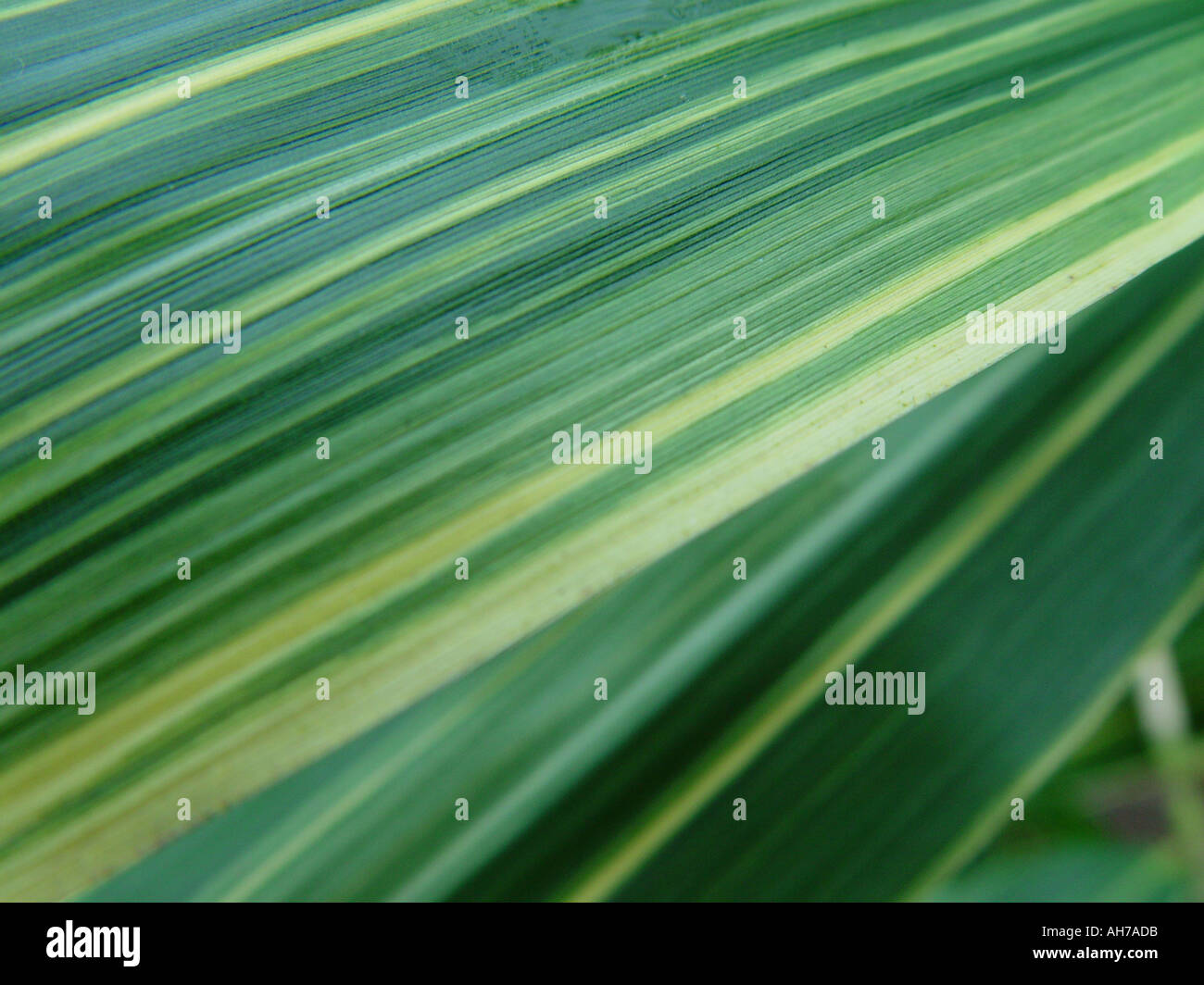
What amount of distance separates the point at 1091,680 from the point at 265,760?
0.42 meters

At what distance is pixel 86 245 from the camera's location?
0.28 meters

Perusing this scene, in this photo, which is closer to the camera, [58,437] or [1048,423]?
[58,437]

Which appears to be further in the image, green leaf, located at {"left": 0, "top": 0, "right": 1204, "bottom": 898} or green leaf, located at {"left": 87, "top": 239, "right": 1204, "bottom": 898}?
green leaf, located at {"left": 87, "top": 239, "right": 1204, "bottom": 898}

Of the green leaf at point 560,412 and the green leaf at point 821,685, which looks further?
the green leaf at point 821,685

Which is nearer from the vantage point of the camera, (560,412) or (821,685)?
(560,412)

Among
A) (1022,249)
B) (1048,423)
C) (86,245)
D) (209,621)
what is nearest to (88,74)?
(86,245)

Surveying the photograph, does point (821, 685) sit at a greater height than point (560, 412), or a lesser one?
lesser
